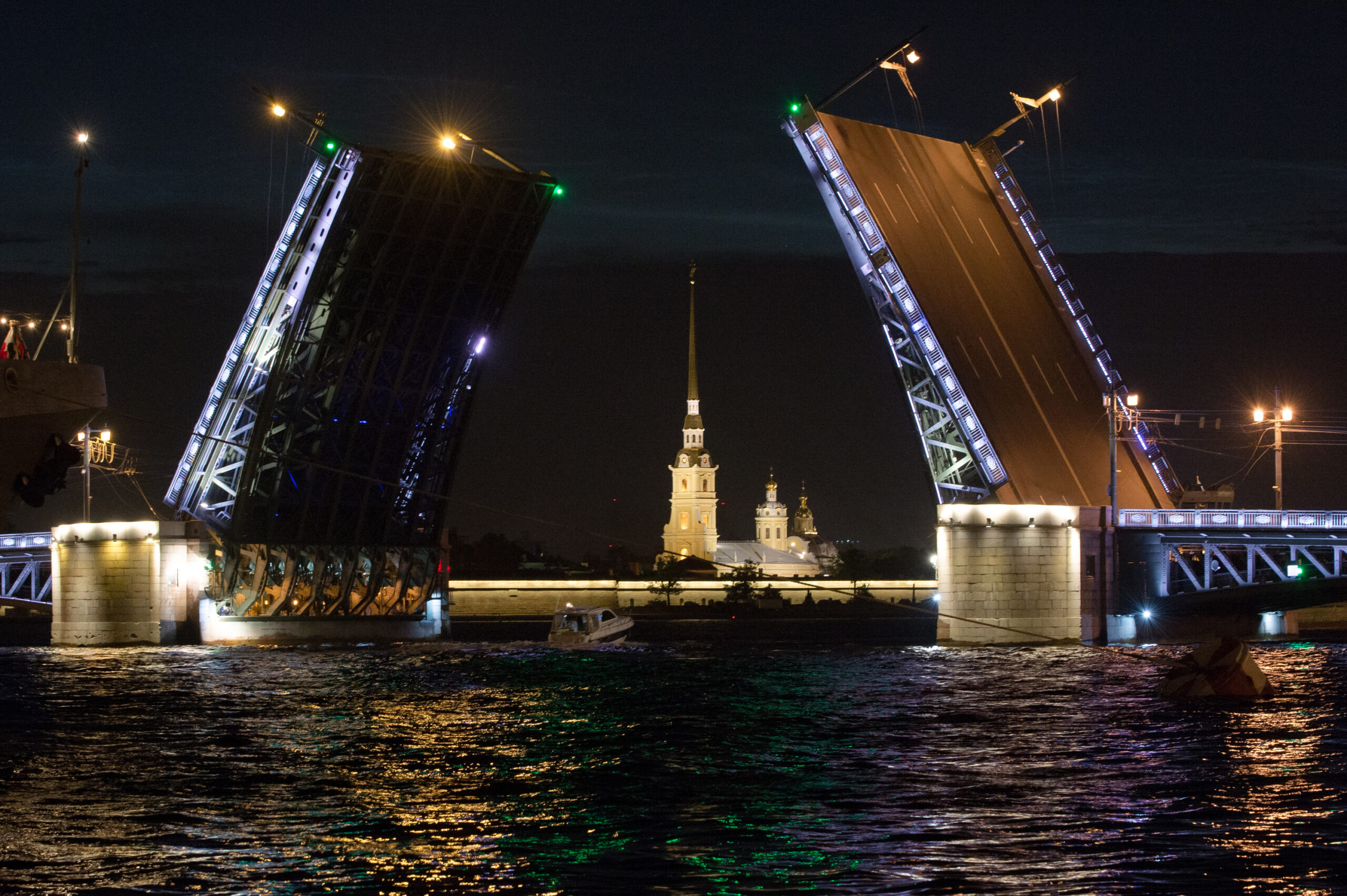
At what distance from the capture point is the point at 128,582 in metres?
47.8

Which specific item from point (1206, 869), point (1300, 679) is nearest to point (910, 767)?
point (1206, 869)

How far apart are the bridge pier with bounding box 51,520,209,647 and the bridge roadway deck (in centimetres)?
2145

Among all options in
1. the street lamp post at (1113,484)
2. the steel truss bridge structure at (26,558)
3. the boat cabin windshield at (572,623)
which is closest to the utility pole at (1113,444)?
the street lamp post at (1113,484)

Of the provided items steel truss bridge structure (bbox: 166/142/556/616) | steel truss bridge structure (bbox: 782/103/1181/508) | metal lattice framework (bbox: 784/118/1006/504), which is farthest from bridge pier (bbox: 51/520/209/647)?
steel truss bridge structure (bbox: 782/103/1181/508)

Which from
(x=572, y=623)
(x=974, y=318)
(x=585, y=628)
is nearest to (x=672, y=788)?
(x=974, y=318)

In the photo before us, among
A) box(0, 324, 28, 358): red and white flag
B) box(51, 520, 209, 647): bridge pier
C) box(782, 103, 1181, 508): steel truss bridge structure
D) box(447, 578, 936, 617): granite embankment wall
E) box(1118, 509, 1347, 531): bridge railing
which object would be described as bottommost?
box(447, 578, 936, 617): granite embankment wall

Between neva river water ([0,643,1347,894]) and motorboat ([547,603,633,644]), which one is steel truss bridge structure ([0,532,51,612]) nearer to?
motorboat ([547,603,633,644])

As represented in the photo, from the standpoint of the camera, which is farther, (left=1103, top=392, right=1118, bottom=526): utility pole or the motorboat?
the motorboat

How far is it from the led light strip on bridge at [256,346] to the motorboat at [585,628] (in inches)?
612

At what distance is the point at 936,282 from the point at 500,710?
19520 mm

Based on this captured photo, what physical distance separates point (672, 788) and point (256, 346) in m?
26.1

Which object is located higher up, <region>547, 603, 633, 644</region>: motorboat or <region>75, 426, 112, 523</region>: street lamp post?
<region>75, 426, 112, 523</region>: street lamp post

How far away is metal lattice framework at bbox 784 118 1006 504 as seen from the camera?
41.8m

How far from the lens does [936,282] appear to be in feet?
139
